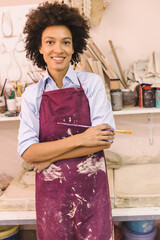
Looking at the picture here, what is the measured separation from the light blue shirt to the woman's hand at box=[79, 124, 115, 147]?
0.05 m

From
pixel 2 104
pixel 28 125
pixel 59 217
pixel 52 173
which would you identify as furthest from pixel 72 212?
pixel 2 104

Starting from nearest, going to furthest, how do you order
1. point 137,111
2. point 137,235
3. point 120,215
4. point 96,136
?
point 96,136
point 120,215
point 137,111
point 137,235

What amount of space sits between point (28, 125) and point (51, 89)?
21 cm

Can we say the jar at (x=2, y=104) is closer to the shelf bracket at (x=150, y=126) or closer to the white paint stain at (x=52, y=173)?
the white paint stain at (x=52, y=173)

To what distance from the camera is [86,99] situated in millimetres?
1425

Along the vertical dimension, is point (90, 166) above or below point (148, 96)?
below

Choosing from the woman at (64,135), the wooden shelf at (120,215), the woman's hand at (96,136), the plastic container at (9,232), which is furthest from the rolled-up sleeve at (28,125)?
the plastic container at (9,232)

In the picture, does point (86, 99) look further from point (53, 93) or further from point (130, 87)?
point (130, 87)

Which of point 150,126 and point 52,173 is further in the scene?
point 150,126

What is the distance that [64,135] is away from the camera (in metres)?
1.42

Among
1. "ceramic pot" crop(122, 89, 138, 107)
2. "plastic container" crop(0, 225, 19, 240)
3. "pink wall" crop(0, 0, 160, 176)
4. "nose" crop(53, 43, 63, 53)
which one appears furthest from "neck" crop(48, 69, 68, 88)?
"plastic container" crop(0, 225, 19, 240)

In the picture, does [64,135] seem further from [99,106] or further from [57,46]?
[57,46]

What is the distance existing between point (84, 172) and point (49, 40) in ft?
2.13

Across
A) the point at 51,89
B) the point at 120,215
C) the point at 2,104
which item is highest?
the point at 51,89
